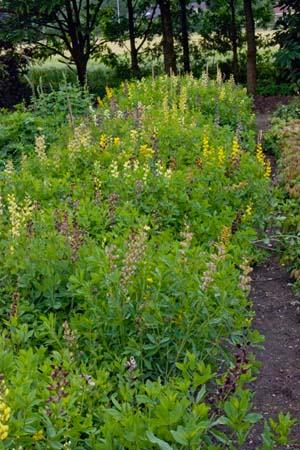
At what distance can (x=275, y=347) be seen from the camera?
429cm

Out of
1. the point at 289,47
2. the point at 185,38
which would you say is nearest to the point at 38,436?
the point at 289,47

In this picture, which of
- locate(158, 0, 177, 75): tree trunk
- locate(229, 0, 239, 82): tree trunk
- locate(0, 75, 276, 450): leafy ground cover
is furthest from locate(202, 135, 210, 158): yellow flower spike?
locate(229, 0, 239, 82): tree trunk

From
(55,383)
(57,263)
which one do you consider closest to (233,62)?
(57,263)

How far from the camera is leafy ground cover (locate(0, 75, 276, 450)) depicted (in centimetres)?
238

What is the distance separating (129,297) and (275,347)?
1.50 metres

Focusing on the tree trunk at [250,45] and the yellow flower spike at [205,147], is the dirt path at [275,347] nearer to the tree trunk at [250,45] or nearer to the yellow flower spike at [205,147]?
the yellow flower spike at [205,147]

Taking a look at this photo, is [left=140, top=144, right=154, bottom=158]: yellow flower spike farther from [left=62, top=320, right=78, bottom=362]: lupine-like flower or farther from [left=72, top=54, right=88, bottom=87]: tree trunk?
[left=72, top=54, right=88, bottom=87]: tree trunk

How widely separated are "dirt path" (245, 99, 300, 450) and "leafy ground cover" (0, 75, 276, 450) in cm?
20

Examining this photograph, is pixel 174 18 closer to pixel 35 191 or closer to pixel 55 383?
pixel 35 191

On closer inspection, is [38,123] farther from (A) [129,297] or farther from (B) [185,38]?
(B) [185,38]

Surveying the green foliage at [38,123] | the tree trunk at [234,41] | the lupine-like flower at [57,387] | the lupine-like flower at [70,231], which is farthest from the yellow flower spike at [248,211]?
the tree trunk at [234,41]

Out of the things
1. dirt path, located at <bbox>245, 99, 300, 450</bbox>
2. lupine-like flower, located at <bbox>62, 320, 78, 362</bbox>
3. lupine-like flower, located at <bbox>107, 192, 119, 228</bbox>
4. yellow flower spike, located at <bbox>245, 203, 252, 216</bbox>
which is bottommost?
dirt path, located at <bbox>245, 99, 300, 450</bbox>

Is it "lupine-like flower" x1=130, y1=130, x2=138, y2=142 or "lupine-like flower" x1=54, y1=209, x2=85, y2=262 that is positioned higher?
"lupine-like flower" x1=130, y1=130, x2=138, y2=142

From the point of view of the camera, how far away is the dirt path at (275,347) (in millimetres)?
3639
